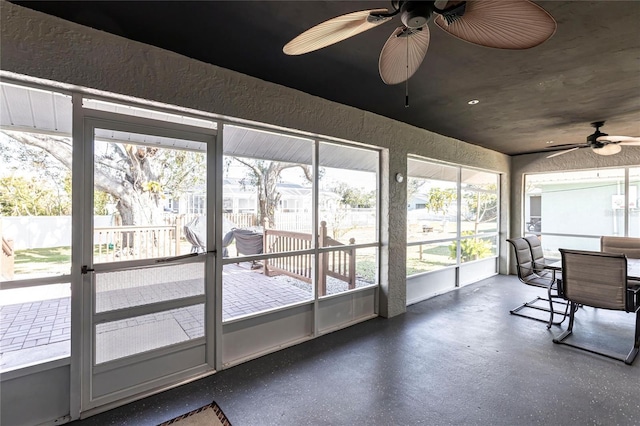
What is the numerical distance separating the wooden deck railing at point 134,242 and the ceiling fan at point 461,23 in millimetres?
1763

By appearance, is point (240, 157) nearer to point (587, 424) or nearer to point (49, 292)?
point (49, 292)

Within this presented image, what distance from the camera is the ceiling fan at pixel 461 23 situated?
1135mm

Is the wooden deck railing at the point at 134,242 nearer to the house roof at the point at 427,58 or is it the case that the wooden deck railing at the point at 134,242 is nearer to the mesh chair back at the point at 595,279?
the house roof at the point at 427,58

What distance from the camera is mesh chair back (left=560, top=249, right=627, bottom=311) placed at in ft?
9.24

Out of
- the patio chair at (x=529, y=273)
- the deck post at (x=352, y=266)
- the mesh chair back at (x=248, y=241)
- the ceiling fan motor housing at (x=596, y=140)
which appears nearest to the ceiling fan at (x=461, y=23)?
the mesh chair back at (x=248, y=241)

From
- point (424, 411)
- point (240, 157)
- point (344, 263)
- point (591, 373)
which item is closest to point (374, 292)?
point (344, 263)

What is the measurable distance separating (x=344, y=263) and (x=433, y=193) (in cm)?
225

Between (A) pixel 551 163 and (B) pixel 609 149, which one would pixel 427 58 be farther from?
(A) pixel 551 163

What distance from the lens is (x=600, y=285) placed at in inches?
116

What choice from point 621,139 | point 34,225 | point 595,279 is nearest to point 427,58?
point 595,279

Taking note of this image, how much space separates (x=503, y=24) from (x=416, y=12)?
36 cm

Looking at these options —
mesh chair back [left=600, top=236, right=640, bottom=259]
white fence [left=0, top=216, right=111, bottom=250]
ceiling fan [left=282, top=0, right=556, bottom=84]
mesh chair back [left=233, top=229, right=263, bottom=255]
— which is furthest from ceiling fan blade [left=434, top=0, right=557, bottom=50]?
mesh chair back [left=600, top=236, right=640, bottom=259]

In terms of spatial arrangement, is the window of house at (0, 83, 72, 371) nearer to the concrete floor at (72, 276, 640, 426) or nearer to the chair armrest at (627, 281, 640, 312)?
the concrete floor at (72, 276, 640, 426)

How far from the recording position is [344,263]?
3.71 meters
